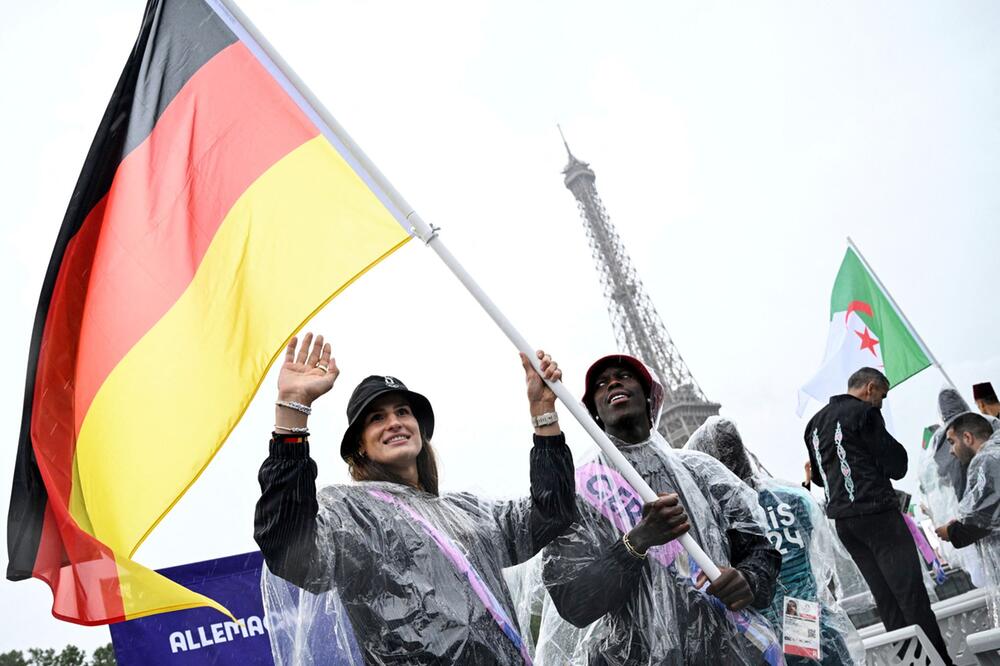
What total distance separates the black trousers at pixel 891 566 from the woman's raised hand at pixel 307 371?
3511mm

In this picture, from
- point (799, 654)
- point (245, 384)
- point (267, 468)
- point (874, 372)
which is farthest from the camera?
point (874, 372)

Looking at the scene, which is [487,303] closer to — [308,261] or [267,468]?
[308,261]

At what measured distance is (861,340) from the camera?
8.66 m

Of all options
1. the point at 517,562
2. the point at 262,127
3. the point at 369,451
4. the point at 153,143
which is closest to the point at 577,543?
the point at 517,562

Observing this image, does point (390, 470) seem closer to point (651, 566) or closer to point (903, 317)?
point (651, 566)

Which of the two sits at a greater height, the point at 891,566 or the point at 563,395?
the point at 563,395

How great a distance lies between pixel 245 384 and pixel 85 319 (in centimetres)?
83

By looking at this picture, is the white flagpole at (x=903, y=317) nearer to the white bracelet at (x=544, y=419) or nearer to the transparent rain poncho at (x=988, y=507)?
the transparent rain poncho at (x=988, y=507)

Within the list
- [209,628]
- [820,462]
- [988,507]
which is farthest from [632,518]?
[988,507]

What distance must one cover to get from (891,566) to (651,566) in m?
2.19

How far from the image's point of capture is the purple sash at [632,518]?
3.46 m

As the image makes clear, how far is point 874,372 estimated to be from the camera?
5.83 m

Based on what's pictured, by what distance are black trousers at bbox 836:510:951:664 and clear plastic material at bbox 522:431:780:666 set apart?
163 centimetres

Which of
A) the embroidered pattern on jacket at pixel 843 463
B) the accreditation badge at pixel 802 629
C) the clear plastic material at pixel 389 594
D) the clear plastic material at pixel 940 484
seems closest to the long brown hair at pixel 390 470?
the clear plastic material at pixel 389 594
